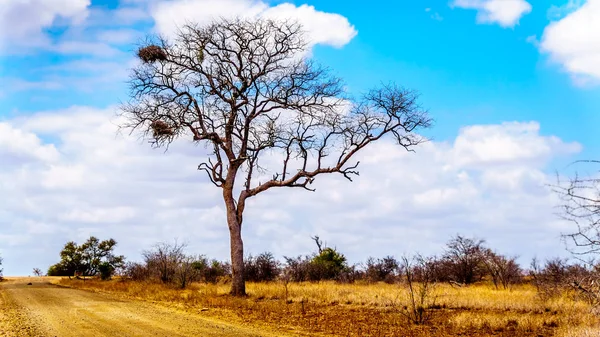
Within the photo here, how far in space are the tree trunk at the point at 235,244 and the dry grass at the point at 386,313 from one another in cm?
80

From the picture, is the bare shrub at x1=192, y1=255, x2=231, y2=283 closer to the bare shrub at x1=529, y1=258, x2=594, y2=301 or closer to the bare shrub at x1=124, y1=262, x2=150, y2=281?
the bare shrub at x1=124, y1=262, x2=150, y2=281

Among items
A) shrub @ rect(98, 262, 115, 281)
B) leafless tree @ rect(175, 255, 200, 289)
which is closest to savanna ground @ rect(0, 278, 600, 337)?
leafless tree @ rect(175, 255, 200, 289)

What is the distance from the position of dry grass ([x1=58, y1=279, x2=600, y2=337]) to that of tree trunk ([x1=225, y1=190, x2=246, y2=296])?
80cm

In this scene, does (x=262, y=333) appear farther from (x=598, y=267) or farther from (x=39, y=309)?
(x=39, y=309)

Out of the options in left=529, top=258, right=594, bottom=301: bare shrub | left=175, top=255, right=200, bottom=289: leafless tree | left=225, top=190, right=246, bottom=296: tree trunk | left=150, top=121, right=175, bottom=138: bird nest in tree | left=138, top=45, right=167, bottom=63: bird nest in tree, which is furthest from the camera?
left=175, top=255, right=200, bottom=289: leafless tree

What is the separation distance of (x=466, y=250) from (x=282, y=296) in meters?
14.0

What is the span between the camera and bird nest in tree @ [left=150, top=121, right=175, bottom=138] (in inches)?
933

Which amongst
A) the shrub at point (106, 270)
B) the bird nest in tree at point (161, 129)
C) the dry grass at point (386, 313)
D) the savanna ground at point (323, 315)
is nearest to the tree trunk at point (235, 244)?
the dry grass at point (386, 313)

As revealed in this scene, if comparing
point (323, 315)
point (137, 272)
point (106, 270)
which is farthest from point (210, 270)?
point (323, 315)

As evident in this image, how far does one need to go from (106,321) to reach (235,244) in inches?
374

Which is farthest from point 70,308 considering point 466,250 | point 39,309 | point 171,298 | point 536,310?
point 466,250

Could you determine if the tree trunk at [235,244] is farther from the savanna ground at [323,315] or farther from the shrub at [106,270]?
the shrub at [106,270]

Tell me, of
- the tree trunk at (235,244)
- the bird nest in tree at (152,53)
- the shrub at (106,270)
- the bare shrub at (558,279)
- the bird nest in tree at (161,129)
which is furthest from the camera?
the shrub at (106,270)

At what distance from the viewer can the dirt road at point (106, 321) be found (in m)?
12.3
